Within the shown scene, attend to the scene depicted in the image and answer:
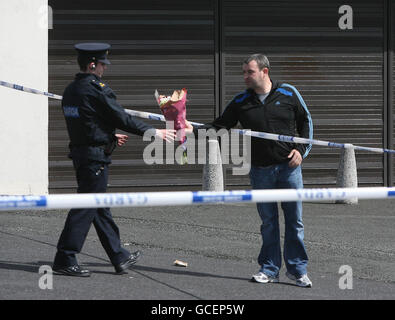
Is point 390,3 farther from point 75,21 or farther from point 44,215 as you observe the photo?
point 44,215

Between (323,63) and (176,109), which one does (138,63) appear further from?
(176,109)

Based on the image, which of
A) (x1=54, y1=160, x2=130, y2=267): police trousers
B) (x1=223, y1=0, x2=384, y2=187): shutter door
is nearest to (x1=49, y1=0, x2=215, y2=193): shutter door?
(x1=223, y1=0, x2=384, y2=187): shutter door

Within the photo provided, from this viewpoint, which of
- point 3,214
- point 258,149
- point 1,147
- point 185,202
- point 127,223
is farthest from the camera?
point 1,147

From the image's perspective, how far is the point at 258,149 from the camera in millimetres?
7398

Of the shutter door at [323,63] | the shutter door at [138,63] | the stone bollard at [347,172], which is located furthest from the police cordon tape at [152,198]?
the shutter door at [323,63]

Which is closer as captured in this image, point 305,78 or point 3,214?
point 3,214

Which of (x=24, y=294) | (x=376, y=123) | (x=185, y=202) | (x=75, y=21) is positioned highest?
(x=75, y=21)

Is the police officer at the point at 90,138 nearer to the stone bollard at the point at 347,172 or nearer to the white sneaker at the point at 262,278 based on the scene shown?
the white sneaker at the point at 262,278

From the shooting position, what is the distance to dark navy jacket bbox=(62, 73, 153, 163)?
748cm

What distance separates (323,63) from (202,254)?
6.79m

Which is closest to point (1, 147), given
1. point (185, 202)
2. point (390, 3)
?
point (390, 3)

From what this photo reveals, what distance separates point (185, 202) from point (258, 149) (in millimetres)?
2063

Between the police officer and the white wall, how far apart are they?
6.34m

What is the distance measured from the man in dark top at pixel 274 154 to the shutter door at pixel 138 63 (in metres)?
7.03
